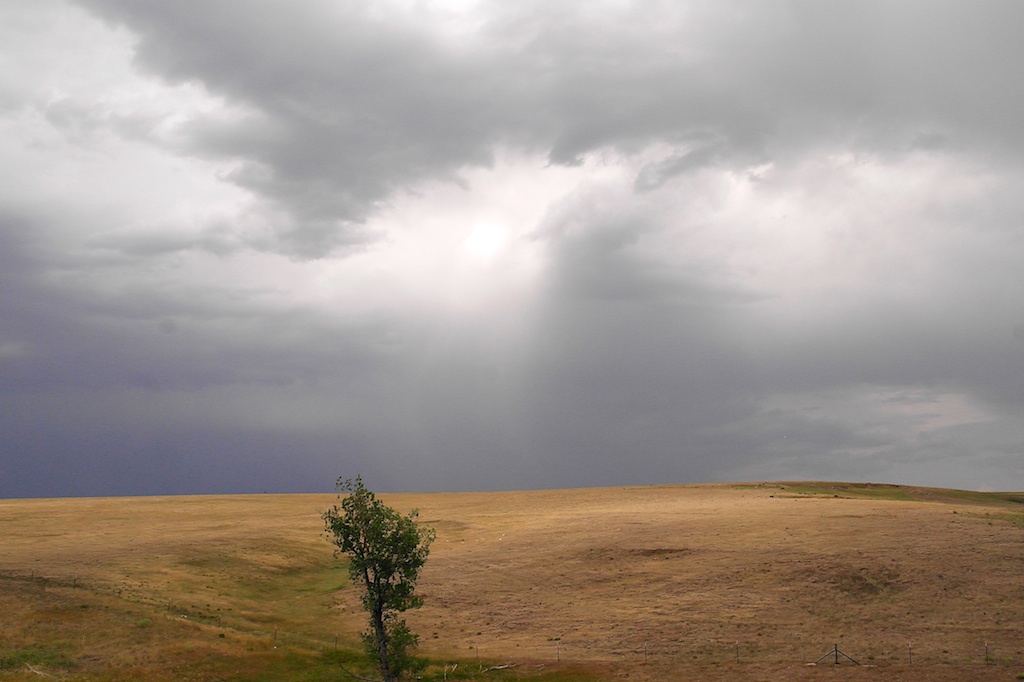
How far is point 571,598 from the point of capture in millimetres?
75438

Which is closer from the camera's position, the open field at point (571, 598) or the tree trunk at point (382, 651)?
the tree trunk at point (382, 651)

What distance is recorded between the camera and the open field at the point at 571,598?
5744cm

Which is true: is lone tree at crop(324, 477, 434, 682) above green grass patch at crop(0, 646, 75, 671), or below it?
above

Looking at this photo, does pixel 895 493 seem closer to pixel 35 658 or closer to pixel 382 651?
pixel 382 651

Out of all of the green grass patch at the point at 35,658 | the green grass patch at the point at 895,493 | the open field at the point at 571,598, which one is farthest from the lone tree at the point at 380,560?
the green grass patch at the point at 895,493

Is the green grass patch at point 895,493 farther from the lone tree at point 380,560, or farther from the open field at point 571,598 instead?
the lone tree at point 380,560

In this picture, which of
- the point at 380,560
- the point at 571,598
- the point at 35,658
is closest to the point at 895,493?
the point at 571,598

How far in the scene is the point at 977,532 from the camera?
84312 millimetres

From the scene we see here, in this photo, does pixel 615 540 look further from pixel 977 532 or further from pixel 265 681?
pixel 265 681

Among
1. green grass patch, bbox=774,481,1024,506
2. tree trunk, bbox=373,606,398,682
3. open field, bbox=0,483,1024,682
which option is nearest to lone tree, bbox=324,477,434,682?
tree trunk, bbox=373,606,398,682

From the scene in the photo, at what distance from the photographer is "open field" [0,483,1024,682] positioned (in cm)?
5744

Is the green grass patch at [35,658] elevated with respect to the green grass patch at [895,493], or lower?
lower

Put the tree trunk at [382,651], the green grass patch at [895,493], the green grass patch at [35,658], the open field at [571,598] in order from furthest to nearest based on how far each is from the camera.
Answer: the green grass patch at [895,493] → the open field at [571,598] → the tree trunk at [382,651] → the green grass patch at [35,658]

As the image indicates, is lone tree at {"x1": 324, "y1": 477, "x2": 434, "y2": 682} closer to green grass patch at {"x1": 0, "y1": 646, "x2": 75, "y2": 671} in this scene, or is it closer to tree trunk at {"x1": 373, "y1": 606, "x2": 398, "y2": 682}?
tree trunk at {"x1": 373, "y1": 606, "x2": 398, "y2": 682}
